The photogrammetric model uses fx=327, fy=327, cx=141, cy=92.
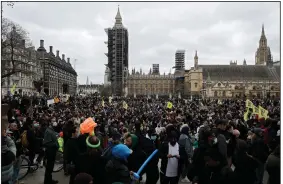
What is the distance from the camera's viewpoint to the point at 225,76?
357 ft

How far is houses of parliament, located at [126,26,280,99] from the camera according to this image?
327 ft

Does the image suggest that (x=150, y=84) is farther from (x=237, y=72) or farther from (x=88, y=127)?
(x=88, y=127)

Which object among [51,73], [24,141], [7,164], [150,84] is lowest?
[24,141]

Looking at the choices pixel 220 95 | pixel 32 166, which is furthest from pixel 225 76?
pixel 32 166

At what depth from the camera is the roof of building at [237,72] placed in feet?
356

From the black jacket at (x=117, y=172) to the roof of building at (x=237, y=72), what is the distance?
349ft

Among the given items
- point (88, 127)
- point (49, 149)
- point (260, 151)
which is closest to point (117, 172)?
point (88, 127)

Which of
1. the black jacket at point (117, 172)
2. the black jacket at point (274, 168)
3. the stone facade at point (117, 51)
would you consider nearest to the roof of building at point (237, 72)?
the stone facade at point (117, 51)

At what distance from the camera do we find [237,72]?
11006cm

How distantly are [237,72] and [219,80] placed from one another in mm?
7738

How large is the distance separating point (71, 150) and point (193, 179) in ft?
7.96

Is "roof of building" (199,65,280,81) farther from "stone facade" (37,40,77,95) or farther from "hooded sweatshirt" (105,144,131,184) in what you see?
"hooded sweatshirt" (105,144,131,184)

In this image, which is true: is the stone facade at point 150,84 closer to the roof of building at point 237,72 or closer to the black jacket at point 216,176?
the roof of building at point 237,72

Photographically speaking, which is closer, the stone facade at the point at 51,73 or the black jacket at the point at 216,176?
the black jacket at the point at 216,176
